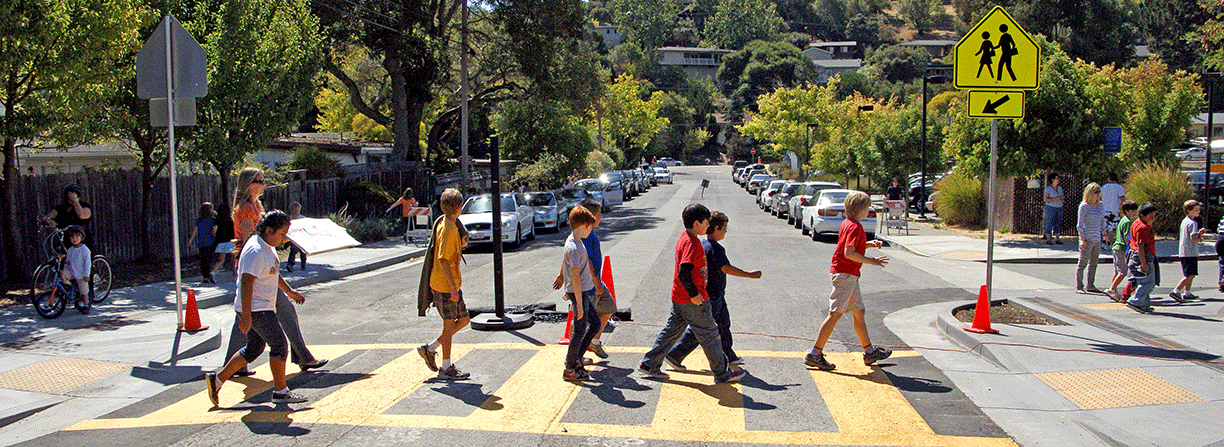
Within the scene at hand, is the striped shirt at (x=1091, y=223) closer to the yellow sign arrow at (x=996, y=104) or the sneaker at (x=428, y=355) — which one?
the yellow sign arrow at (x=996, y=104)

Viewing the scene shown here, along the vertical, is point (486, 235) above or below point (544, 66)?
below

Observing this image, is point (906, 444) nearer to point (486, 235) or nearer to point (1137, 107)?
point (486, 235)

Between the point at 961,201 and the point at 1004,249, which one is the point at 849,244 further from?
the point at 961,201

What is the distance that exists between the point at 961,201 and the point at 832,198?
16.9 feet

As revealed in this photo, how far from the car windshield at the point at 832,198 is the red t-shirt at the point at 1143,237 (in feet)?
37.5

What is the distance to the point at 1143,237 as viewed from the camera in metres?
9.90

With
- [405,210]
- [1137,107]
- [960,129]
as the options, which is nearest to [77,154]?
[405,210]

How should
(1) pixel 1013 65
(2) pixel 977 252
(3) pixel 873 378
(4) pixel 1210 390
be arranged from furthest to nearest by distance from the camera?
(2) pixel 977 252 → (1) pixel 1013 65 → (3) pixel 873 378 → (4) pixel 1210 390

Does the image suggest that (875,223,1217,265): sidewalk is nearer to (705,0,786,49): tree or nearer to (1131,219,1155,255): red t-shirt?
(1131,219,1155,255): red t-shirt

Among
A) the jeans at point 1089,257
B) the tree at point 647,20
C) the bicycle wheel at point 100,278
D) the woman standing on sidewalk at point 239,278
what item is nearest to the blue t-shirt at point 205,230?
the bicycle wheel at point 100,278

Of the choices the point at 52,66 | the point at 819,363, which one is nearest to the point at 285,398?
the point at 819,363

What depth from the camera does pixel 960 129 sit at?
2025 centimetres

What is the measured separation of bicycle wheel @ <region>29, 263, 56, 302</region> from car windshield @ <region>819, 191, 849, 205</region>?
17.0 meters

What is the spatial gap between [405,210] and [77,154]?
1200cm
